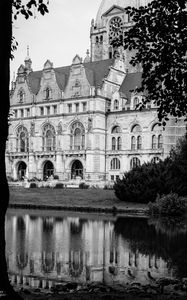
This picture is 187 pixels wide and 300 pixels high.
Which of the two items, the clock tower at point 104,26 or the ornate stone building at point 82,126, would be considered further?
the clock tower at point 104,26

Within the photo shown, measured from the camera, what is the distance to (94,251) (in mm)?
18047

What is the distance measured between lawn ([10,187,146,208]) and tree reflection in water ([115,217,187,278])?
13.6 metres

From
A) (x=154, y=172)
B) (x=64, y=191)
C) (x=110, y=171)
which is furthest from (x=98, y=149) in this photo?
(x=154, y=172)

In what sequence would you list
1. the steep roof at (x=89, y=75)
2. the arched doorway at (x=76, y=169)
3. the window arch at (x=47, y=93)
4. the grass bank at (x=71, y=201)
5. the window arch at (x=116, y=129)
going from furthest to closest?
the window arch at (x=47, y=93), the steep roof at (x=89, y=75), the arched doorway at (x=76, y=169), the window arch at (x=116, y=129), the grass bank at (x=71, y=201)

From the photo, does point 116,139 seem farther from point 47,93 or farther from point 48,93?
point 47,93

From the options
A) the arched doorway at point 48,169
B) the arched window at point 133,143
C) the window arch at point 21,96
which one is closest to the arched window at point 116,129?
the arched window at point 133,143

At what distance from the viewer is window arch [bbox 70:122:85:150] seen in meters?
78.5

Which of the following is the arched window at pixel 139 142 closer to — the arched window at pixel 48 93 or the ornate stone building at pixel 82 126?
the ornate stone building at pixel 82 126

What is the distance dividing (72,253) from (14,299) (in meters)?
9.68

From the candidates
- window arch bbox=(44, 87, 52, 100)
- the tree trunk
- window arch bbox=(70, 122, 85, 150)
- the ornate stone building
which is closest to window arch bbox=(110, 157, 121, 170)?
the ornate stone building

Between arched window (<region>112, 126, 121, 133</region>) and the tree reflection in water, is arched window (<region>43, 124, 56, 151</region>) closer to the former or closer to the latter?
arched window (<region>112, 126, 121, 133</region>)

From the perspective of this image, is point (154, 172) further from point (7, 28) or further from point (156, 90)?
point (7, 28)

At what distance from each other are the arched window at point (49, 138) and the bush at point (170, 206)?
153 ft

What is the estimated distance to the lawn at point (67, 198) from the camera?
44.4m
